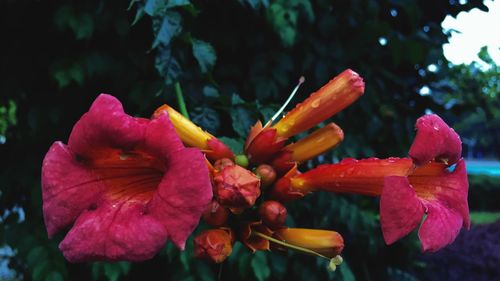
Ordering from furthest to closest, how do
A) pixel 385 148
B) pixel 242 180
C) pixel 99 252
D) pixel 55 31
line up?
pixel 385 148 < pixel 55 31 < pixel 242 180 < pixel 99 252

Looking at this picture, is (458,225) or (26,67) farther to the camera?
A: (26,67)

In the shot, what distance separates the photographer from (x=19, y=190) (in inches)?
139

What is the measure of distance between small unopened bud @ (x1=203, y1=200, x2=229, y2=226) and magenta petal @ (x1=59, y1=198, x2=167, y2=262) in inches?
6.5

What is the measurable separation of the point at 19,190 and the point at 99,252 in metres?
2.72

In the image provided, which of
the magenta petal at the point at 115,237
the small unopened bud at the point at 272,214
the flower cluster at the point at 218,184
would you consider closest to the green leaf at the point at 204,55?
the flower cluster at the point at 218,184

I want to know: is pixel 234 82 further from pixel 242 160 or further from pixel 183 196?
pixel 183 196

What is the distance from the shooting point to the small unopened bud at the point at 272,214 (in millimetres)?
1309

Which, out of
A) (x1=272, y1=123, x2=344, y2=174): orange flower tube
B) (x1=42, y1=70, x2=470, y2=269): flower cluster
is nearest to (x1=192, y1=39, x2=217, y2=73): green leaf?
(x1=42, y1=70, x2=470, y2=269): flower cluster

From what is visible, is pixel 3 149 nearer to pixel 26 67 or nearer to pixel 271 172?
pixel 26 67

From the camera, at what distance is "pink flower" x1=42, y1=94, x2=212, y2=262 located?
3.46ft

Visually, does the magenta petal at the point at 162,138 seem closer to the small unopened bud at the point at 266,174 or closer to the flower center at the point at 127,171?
the flower center at the point at 127,171

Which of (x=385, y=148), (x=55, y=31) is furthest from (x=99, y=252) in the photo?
(x=385, y=148)

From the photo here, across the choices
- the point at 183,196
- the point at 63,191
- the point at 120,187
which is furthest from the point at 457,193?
the point at 63,191

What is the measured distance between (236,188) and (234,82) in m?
2.38
